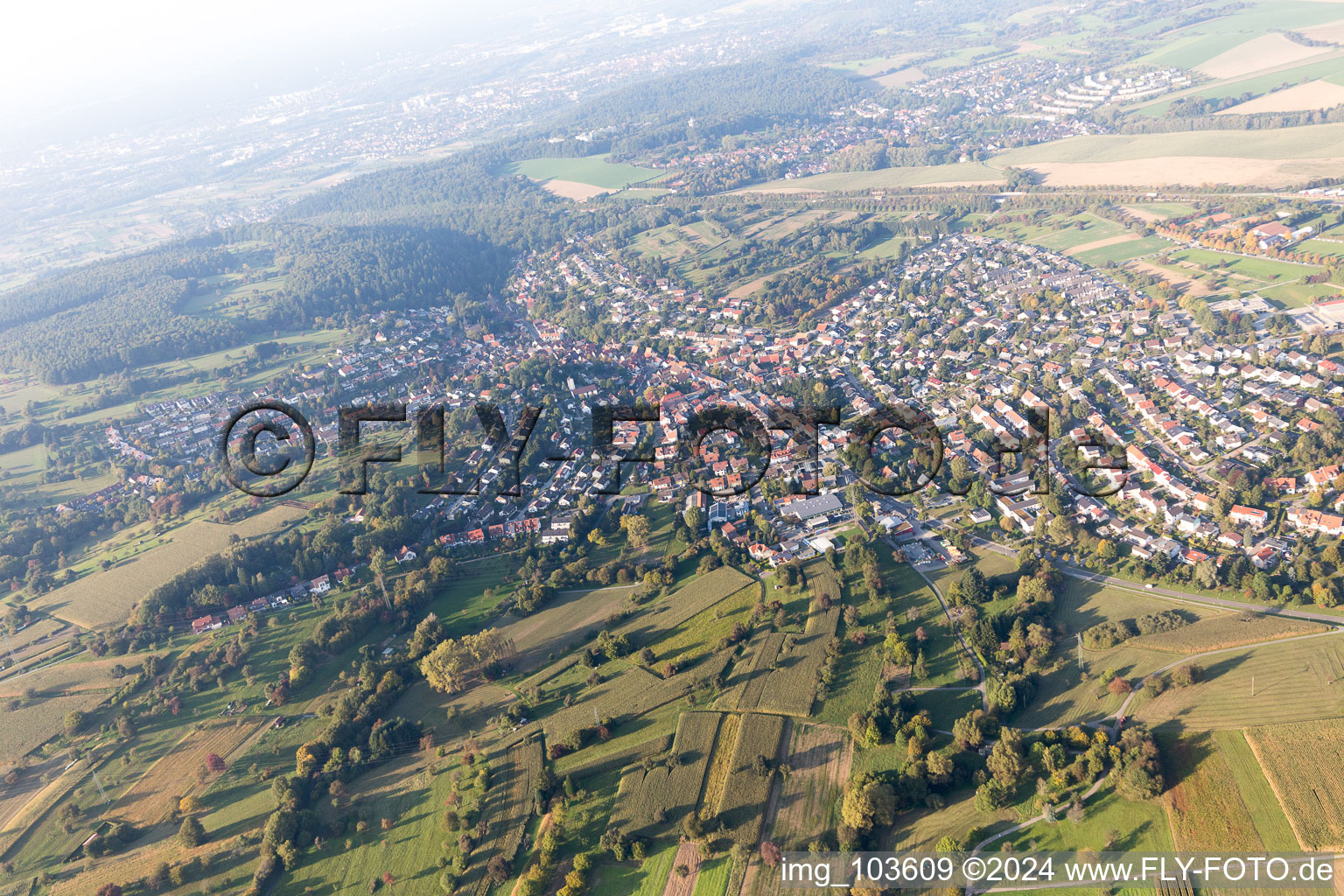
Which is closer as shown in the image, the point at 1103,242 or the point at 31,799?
the point at 31,799

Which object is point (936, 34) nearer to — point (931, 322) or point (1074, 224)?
point (1074, 224)

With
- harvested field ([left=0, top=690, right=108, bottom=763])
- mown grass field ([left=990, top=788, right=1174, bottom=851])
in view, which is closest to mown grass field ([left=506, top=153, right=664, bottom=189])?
harvested field ([left=0, top=690, right=108, bottom=763])

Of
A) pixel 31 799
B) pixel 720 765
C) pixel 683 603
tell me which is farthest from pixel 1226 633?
pixel 31 799

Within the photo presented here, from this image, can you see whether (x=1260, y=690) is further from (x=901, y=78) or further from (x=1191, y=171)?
(x=901, y=78)

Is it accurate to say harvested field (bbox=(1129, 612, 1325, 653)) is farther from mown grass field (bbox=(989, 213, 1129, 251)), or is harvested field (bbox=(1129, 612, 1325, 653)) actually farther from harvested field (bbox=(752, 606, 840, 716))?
mown grass field (bbox=(989, 213, 1129, 251))

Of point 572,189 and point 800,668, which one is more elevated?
point 572,189

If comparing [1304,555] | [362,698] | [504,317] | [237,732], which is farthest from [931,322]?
[237,732]

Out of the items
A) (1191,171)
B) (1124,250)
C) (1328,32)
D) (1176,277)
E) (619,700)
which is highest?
(1328,32)
